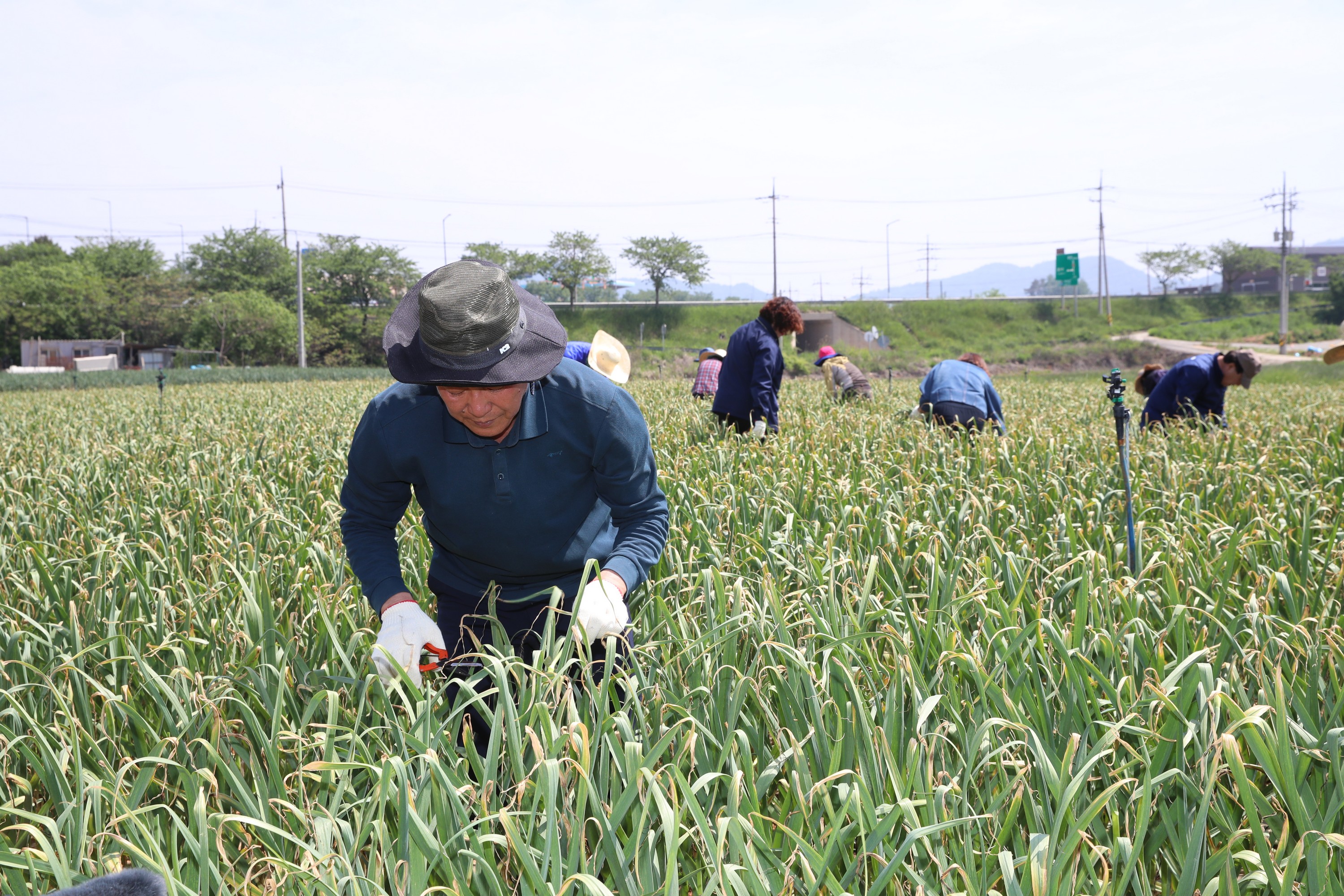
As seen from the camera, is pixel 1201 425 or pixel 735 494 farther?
pixel 1201 425

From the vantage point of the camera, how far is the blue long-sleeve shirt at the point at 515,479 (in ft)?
6.84

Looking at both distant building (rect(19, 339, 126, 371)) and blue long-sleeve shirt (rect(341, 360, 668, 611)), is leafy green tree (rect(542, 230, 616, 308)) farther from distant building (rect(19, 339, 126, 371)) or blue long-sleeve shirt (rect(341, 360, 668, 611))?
blue long-sleeve shirt (rect(341, 360, 668, 611))

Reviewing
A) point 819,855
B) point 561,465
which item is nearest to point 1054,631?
point 819,855

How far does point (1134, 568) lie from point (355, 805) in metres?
2.78

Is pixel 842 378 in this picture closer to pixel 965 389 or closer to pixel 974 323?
pixel 965 389

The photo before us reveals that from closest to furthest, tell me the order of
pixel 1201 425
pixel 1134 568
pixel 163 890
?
1. pixel 163 890
2. pixel 1134 568
3. pixel 1201 425

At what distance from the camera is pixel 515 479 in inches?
82.7

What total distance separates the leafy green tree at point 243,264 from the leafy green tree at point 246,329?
1070 cm

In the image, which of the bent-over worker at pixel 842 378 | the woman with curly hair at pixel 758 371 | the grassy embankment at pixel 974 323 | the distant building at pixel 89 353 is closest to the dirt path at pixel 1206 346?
the grassy embankment at pixel 974 323

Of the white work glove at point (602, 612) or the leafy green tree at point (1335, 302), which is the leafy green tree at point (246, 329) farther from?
the leafy green tree at point (1335, 302)

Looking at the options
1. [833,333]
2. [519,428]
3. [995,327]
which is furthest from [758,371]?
[995,327]

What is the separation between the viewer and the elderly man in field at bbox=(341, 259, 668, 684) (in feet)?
6.12

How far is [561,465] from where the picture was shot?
2.15m

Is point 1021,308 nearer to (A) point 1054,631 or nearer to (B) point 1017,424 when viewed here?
(B) point 1017,424
